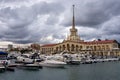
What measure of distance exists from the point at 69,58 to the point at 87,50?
89.4m

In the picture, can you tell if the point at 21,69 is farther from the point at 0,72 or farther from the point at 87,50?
the point at 87,50

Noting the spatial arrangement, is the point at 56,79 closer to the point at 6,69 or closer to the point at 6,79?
the point at 6,79

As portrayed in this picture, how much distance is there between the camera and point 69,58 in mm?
106562

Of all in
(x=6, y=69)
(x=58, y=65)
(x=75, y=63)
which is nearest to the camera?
(x=6, y=69)

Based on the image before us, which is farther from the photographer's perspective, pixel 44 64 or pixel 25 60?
pixel 25 60

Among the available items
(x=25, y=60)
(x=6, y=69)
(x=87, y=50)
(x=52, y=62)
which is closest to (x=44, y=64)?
(x=52, y=62)

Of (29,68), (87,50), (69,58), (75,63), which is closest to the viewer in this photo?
(29,68)

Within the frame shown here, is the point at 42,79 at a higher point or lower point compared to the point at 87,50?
lower

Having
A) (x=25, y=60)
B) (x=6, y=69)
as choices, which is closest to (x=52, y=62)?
(x=25, y=60)

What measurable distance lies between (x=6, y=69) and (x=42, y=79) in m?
15.9

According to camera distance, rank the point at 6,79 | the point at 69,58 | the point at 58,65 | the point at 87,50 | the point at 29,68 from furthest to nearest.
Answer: the point at 87,50 → the point at 69,58 → the point at 58,65 → the point at 29,68 → the point at 6,79

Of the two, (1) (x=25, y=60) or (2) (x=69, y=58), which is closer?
(1) (x=25, y=60)

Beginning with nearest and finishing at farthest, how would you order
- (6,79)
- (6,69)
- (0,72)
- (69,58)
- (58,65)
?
(6,79) < (0,72) < (6,69) < (58,65) < (69,58)

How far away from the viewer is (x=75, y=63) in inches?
3922
